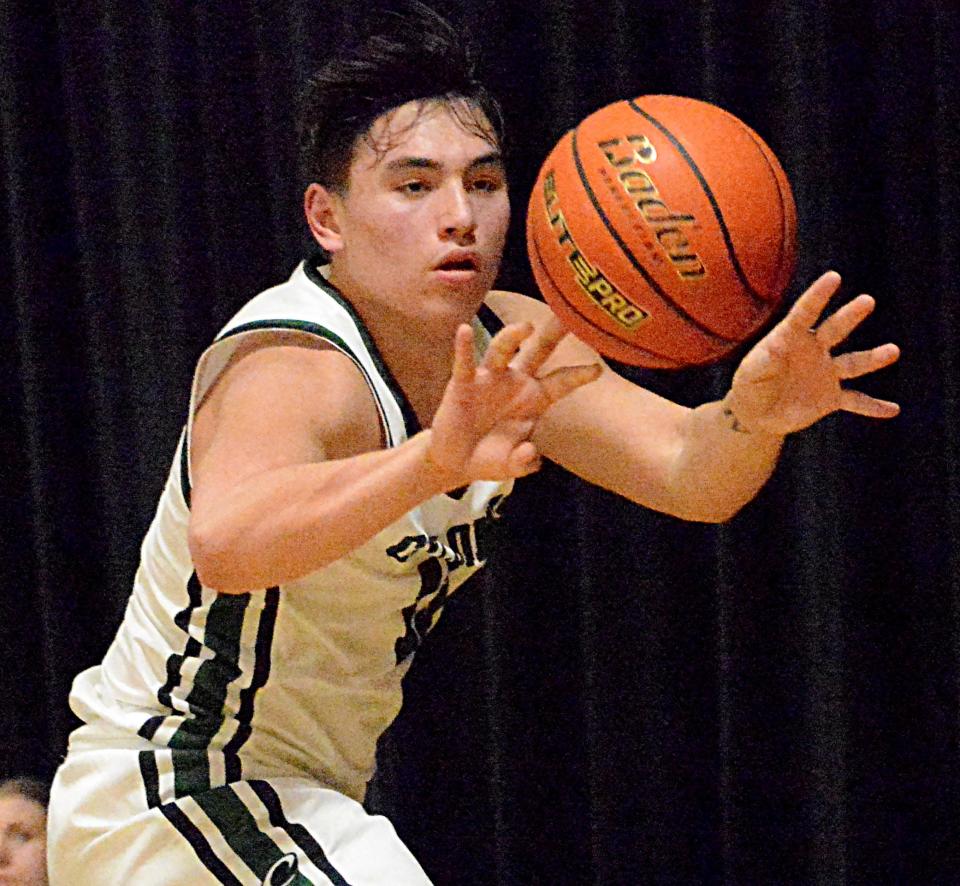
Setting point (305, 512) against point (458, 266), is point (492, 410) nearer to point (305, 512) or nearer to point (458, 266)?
point (305, 512)

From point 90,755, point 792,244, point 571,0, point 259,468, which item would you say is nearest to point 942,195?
point 571,0

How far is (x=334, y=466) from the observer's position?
1.61 metres

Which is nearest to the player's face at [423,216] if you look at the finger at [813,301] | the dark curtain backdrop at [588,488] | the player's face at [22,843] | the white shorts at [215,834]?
the finger at [813,301]

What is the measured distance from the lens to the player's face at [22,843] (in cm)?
231

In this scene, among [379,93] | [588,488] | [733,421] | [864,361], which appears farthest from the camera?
[588,488]

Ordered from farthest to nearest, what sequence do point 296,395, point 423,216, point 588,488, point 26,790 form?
point 588,488
point 26,790
point 423,216
point 296,395

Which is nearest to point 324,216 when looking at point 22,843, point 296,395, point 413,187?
point 413,187

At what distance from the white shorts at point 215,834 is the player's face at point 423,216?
0.61 metres

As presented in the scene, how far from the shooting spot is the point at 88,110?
10.5ft

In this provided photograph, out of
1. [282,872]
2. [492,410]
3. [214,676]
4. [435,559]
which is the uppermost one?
[492,410]

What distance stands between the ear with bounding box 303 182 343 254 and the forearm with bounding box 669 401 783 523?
1.69ft

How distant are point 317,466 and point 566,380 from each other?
0.27 m

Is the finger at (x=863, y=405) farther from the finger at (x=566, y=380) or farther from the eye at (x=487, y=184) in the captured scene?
the eye at (x=487, y=184)

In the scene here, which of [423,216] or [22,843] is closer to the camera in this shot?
[423,216]
